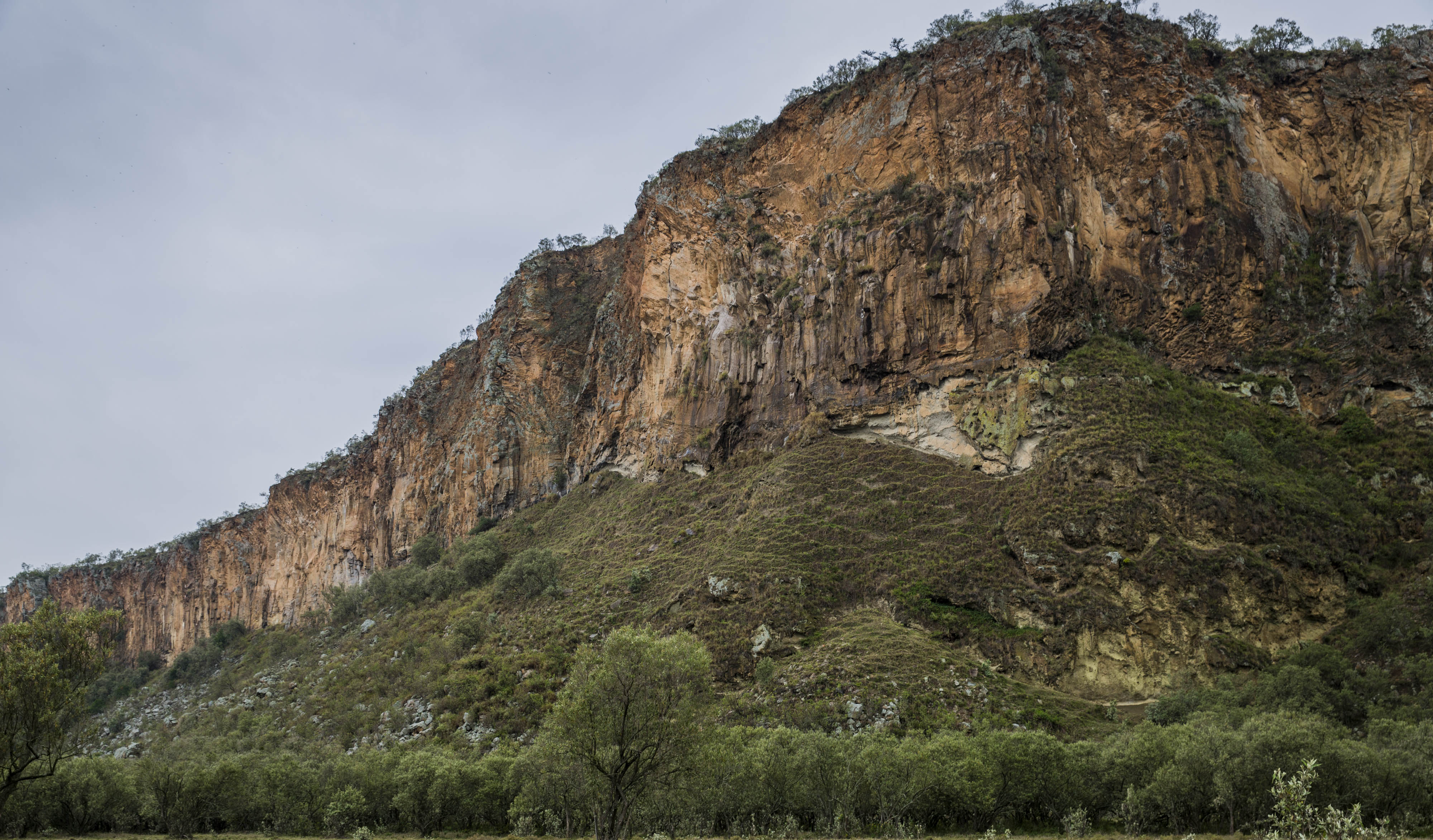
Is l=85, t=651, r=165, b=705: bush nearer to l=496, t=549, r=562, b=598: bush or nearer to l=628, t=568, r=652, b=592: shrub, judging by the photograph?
l=496, t=549, r=562, b=598: bush

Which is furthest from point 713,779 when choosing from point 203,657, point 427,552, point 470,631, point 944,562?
point 203,657

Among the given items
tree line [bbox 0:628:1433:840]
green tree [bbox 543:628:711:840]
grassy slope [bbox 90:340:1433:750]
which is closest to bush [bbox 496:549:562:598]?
grassy slope [bbox 90:340:1433:750]

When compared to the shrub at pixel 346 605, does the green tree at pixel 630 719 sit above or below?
above

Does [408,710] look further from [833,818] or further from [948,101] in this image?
[948,101]

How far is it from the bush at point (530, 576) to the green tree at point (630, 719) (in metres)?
35.2

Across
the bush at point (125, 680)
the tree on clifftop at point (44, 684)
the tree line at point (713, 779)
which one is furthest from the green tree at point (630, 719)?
the bush at point (125, 680)

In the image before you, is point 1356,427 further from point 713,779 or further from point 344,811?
point 344,811

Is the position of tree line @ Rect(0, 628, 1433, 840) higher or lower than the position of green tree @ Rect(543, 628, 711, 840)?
lower

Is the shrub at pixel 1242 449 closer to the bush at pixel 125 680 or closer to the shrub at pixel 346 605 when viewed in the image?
the shrub at pixel 346 605

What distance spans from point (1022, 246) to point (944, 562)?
67.6 feet

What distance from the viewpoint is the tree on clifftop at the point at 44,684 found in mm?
25641

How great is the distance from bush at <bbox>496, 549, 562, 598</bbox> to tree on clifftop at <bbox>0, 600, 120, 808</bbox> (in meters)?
31.6

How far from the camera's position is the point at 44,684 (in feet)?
84.9

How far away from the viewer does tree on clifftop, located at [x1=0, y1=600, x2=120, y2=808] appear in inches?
1009
